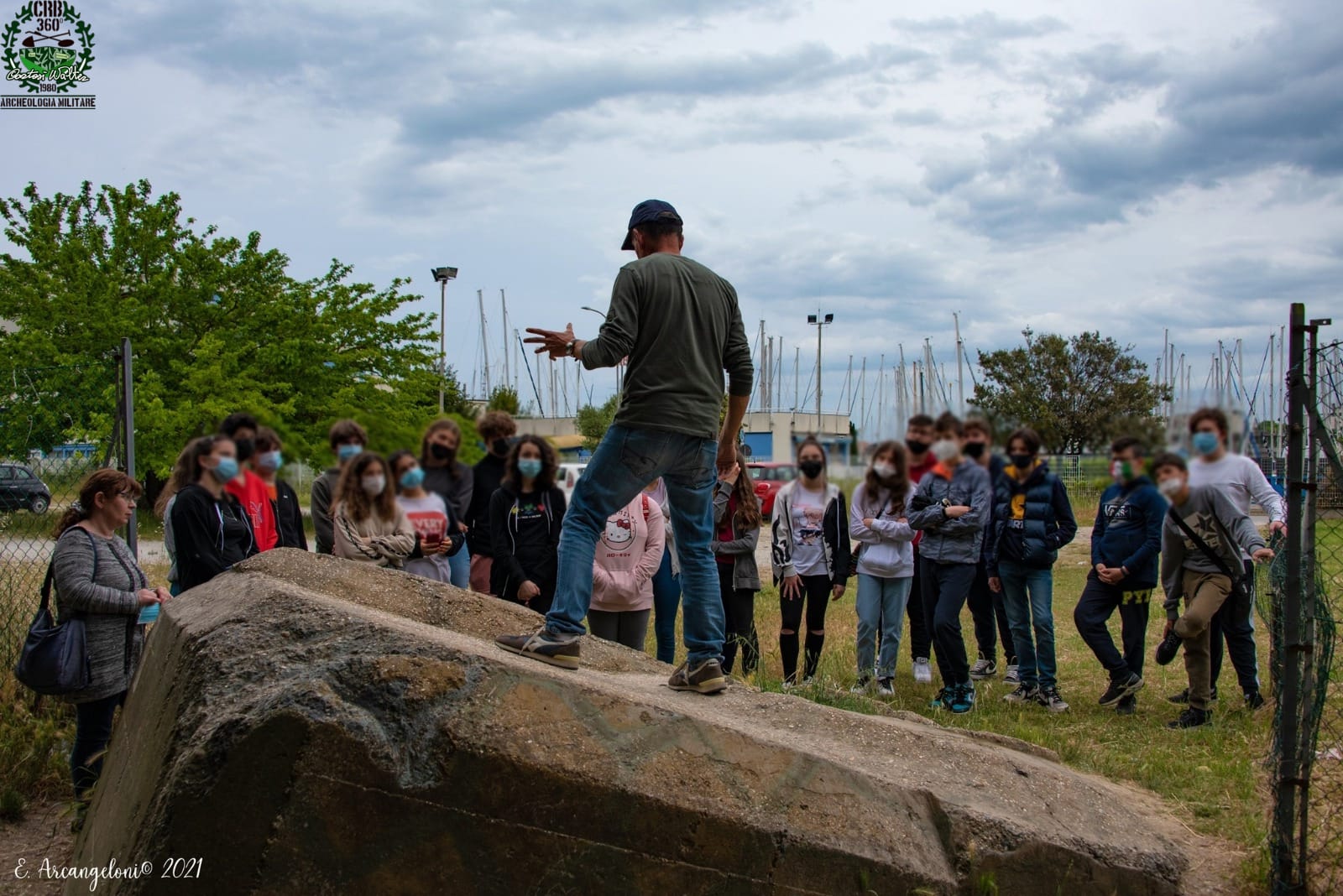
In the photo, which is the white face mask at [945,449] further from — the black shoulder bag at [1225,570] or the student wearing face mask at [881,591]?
the black shoulder bag at [1225,570]

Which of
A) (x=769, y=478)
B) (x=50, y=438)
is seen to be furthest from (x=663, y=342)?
(x=50, y=438)

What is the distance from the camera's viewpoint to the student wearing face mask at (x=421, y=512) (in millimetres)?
3703

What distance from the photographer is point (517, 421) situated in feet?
13.9

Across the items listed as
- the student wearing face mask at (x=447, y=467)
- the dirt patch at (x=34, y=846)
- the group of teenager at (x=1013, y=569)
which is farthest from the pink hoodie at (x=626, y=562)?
the dirt patch at (x=34, y=846)

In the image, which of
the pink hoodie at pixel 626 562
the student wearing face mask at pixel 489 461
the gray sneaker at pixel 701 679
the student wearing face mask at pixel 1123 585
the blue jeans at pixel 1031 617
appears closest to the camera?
the student wearing face mask at pixel 489 461

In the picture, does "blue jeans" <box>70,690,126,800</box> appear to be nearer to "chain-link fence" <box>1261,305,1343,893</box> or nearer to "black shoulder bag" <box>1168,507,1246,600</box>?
"chain-link fence" <box>1261,305,1343,893</box>

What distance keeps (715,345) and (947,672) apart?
11.8 feet

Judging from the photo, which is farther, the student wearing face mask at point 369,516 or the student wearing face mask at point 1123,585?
the student wearing face mask at point 1123,585

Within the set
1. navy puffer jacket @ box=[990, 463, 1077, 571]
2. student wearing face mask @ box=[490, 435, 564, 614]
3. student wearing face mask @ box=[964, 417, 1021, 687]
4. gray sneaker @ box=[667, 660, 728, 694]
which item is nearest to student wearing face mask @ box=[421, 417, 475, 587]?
student wearing face mask @ box=[490, 435, 564, 614]

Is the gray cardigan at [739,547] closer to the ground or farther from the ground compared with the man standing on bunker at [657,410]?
closer to the ground

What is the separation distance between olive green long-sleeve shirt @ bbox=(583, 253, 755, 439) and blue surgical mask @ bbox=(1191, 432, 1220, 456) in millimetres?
1903

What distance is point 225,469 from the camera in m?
3.87

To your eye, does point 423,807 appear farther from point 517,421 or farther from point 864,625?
point 864,625

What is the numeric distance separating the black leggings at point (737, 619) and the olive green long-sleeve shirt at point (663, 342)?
3406 millimetres
